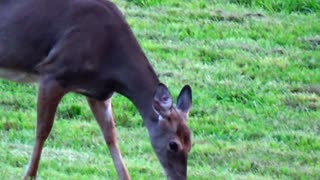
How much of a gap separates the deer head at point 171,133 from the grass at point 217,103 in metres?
1.02

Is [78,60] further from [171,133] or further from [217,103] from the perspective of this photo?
[217,103]

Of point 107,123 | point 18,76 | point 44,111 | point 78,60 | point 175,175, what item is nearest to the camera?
point 175,175

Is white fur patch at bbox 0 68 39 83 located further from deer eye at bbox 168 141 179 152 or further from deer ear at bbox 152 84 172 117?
deer eye at bbox 168 141 179 152

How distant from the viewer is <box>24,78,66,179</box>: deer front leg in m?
11.7

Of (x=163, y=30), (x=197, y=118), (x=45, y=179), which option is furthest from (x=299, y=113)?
(x=45, y=179)

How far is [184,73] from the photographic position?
53.7ft

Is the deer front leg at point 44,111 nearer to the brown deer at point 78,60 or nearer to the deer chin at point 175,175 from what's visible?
the brown deer at point 78,60

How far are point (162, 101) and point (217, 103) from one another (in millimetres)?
4201

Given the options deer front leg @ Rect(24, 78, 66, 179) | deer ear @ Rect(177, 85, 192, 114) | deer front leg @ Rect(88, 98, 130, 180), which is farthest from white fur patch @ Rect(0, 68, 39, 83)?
deer ear @ Rect(177, 85, 192, 114)

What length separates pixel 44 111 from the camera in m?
11.9

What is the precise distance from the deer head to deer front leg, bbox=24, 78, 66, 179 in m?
0.97

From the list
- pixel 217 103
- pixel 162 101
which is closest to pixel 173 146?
pixel 162 101

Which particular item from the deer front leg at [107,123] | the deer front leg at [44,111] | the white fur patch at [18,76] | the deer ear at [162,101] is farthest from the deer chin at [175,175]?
the white fur patch at [18,76]

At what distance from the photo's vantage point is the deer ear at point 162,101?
1122cm
